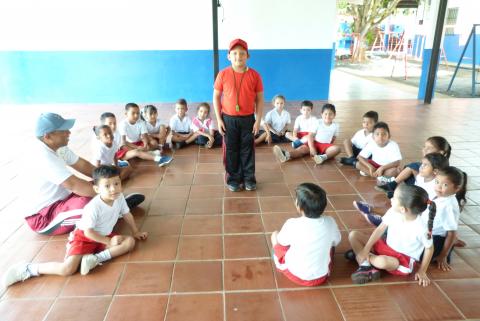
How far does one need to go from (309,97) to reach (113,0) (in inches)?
175

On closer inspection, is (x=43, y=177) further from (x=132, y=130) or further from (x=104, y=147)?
(x=132, y=130)

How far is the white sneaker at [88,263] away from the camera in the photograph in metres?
2.28

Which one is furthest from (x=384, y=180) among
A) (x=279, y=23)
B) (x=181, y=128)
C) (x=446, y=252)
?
(x=279, y=23)

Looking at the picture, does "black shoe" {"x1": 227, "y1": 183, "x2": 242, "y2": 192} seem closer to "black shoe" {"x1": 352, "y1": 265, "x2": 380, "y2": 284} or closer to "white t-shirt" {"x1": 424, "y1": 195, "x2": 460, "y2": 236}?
"black shoe" {"x1": 352, "y1": 265, "x2": 380, "y2": 284}

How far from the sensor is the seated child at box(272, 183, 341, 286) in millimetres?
2020

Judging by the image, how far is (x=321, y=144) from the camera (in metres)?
4.41

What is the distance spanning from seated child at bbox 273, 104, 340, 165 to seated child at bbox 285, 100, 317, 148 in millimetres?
102

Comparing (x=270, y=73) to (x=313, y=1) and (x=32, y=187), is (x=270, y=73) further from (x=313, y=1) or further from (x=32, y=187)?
(x=32, y=187)

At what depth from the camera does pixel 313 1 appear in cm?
726

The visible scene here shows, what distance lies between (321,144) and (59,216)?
300cm

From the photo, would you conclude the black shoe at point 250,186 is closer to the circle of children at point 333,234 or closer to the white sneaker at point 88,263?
the circle of children at point 333,234


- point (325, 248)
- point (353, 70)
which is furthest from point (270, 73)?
point (353, 70)

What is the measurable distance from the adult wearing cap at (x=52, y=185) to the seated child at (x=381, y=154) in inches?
109

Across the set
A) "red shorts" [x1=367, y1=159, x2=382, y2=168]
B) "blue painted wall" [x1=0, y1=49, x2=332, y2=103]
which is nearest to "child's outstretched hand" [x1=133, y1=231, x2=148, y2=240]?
"red shorts" [x1=367, y1=159, x2=382, y2=168]
